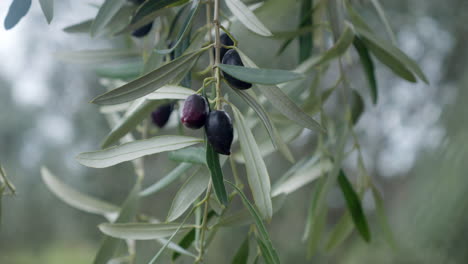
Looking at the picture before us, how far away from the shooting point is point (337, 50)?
0.36 meters

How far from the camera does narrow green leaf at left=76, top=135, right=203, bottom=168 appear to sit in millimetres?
243

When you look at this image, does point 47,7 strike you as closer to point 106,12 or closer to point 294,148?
point 106,12

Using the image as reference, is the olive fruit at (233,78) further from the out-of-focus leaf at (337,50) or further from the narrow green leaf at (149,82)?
the out-of-focus leaf at (337,50)

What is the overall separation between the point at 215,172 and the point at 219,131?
20mm

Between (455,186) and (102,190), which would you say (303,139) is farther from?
(455,186)

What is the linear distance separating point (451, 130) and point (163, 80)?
0.77 metres

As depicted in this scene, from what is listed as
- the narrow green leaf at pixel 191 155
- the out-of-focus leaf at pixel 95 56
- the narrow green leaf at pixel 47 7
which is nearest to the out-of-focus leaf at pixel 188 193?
the narrow green leaf at pixel 191 155

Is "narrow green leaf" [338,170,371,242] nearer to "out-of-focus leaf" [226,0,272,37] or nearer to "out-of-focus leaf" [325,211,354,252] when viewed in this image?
"out-of-focus leaf" [325,211,354,252]

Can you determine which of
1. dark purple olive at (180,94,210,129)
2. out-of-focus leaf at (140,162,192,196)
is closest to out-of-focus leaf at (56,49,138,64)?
out-of-focus leaf at (140,162,192,196)

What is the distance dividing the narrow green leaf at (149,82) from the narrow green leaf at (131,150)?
35 millimetres

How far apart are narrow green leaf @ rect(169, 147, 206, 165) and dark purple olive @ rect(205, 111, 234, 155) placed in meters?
0.04

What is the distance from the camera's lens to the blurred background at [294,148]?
846 millimetres

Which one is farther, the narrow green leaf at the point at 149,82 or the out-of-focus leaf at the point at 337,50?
the out-of-focus leaf at the point at 337,50

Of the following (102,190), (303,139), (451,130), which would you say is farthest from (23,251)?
(451,130)
